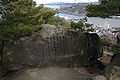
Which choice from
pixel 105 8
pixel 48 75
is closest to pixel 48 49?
pixel 48 75

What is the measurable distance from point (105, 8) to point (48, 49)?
8.35 feet

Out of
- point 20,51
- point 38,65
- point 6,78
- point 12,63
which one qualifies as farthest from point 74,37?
point 6,78

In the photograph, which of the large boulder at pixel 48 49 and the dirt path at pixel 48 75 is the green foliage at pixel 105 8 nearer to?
the large boulder at pixel 48 49

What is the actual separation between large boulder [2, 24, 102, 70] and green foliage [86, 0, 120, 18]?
1.87 m

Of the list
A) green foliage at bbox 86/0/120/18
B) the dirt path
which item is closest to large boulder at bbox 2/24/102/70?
the dirt path

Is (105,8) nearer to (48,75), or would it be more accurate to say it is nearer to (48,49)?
(48,49)

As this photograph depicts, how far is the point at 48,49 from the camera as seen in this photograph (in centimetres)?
479

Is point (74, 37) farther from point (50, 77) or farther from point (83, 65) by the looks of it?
point (50, 77)

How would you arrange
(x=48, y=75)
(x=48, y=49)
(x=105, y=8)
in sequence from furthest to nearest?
(x=48, y=49) < (x=48, y=75) < (x=105, y=8)

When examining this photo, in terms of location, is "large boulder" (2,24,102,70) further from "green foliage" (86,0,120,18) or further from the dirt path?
"green foliage" (86,0,120,18)

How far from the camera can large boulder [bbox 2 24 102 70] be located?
A: 4594mm

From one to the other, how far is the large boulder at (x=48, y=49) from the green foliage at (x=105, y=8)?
1.87 meters

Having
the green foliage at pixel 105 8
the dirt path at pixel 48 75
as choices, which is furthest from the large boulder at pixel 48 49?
the green foliage at pixel 105 8

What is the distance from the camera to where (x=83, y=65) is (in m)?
5.66
